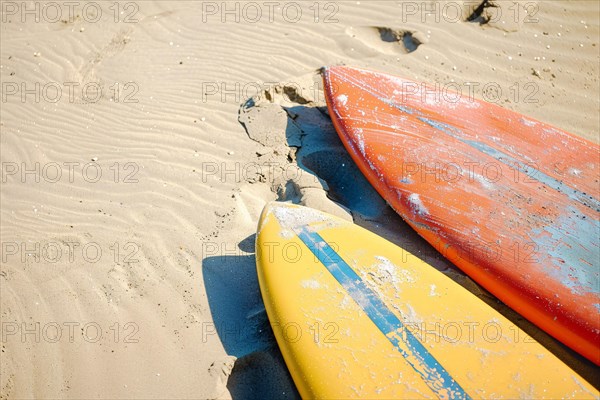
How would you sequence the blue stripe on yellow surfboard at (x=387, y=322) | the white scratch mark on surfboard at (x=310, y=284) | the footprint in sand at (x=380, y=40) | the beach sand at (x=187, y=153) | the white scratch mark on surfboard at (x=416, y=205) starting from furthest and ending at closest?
the footprint in sand at (x=380, y=40), the white scratch mark on surfboard at (x=416, y=205), the beach sand at (x=187, y=153), the white scratch mark on surfboard at (x=310, y=284), the blue stripe on yellow surfboard at (x=387, y=322)

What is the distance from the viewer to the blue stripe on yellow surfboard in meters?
→ 2.46

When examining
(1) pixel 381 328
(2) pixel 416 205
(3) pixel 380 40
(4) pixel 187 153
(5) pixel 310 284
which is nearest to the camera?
(1) pixel 381 328

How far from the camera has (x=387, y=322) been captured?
105 inches

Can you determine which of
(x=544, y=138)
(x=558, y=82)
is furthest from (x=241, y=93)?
(x=558, y=82)

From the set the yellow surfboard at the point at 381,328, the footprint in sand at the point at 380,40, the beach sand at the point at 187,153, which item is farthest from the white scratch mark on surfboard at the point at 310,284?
the footprint in sand at the point at 380,40

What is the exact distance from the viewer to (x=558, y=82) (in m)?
4.36

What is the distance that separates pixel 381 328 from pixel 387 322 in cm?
5

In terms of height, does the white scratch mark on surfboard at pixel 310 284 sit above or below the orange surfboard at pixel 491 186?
below

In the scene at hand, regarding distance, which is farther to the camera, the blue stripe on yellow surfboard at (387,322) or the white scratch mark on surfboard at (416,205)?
the white scratch mark on surfboard at (416,205)

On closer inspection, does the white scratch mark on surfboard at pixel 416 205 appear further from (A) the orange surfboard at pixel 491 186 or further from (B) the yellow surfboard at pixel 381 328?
(B) the yellow surfboard at pixel 381 328

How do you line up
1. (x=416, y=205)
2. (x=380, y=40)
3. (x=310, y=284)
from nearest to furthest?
(x=310, y=284) < (x=416, y=205) < (x=380, y=40)

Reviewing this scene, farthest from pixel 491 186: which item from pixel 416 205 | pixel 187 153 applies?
pixel 187 153

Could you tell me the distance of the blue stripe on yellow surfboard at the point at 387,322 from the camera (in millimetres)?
2457

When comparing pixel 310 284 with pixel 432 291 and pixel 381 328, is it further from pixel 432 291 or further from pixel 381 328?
pixel 432 291
